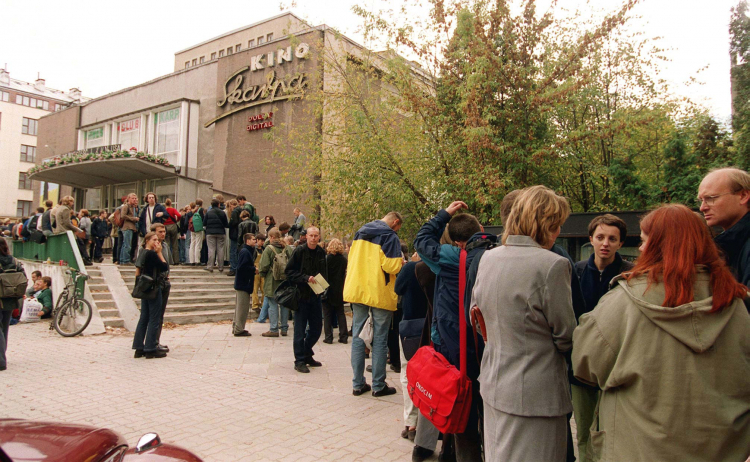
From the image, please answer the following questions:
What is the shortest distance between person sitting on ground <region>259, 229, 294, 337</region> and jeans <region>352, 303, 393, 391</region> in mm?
4237

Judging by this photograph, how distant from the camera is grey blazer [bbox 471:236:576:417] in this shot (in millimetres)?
2324

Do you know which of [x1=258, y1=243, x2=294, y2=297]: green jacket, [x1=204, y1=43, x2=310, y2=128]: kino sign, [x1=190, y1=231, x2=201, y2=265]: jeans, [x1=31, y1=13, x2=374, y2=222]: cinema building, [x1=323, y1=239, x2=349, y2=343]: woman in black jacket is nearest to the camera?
[x1=323, y1=239, x2=349, y2=343]: woman in black jacket

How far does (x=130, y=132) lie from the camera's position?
85.3 feet

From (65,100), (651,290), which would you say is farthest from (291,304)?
(65,100)

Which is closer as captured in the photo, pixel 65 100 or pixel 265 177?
pixel 265 177

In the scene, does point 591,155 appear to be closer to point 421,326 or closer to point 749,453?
point 421,326

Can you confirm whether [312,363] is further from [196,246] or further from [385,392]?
[196,246]

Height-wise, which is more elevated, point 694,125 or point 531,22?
point 531,22

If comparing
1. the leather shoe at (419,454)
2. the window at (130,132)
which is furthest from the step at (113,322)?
the window at (130,132)

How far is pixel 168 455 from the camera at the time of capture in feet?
7.04

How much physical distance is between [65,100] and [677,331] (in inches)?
3070

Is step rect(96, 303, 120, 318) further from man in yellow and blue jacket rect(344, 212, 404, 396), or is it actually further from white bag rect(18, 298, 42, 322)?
man in yellow and blue jacket rect(344, 212, 404, 396)

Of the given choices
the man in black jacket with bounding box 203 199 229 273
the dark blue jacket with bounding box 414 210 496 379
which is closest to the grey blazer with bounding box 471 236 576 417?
the dark blue jacket with bounding box 414 210 496 379

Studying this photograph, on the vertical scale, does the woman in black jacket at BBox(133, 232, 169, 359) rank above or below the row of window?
below
